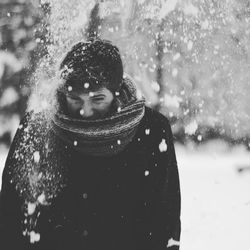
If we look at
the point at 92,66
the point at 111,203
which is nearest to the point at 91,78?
the point at 92,66

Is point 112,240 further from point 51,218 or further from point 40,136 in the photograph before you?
point 40,136

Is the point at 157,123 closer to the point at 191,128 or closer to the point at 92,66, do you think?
the point at 92,66

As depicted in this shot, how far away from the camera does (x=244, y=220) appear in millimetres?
4383

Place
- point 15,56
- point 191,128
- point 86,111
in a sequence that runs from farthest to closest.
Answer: point 191,128, point 15,56, point 86,111

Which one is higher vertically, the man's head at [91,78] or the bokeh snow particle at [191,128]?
the man's head at [91,78]

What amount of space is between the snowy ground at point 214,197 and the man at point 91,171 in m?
2.10

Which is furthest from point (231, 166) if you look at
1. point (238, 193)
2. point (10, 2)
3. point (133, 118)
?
point (133, 118)

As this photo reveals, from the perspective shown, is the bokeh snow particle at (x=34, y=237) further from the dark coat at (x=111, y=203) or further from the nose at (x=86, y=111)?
the nose at (x=86, y=111)

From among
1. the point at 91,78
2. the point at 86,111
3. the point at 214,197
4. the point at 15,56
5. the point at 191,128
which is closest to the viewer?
the point at 91,78

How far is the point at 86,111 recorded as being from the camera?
1702mm

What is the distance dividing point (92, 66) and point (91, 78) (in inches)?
2.2

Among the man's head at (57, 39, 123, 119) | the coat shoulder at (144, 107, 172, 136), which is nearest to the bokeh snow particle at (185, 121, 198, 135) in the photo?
the coat shoulder at (144, 107, 172, 136)

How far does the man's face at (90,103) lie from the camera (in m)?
1.63

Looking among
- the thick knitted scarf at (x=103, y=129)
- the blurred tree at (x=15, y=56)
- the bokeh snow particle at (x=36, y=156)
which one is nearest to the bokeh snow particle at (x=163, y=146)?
the thick knitted scarf at (x=103, y=129)
